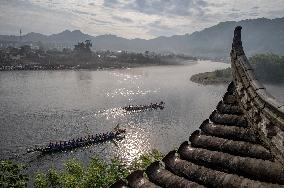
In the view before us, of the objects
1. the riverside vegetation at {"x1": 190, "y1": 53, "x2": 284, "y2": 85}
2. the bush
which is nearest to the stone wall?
the bush

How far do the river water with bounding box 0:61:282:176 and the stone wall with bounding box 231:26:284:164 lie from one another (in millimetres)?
48252

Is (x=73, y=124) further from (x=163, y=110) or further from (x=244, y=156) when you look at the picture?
(x=244, y=156)

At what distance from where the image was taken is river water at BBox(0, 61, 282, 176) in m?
60.2

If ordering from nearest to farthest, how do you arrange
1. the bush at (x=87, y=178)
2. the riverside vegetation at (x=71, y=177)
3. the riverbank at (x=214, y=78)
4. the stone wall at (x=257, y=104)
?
the stone wall at (x=257, y=104)
the riverside vegetation at (x=71, y=177)
the bush at (x=87, y=178)
the riverbank at (x=214, y=78)

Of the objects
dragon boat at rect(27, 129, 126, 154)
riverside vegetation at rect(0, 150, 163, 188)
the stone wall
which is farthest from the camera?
dragon boat at rect(27, 129, 126, 154)

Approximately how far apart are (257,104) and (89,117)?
265ft

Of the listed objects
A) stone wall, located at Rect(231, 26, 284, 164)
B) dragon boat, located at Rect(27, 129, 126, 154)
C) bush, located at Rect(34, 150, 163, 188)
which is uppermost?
stone wall, located at Rect(231, 26, 284, 164)

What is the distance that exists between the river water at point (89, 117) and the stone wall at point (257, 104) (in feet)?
158

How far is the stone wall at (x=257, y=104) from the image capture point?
529 cm

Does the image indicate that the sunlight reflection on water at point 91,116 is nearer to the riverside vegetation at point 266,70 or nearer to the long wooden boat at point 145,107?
the long wooden boat at point 145,107

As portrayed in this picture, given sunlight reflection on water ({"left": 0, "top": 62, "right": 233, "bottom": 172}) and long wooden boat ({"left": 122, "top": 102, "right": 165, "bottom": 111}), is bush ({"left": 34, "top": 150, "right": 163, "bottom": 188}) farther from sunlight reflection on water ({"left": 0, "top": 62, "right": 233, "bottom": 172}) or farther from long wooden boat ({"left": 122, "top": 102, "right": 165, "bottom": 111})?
long wooden boat ({"left": 122, "top": 102, "right": 165, "bottom": 111})

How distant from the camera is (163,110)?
97562 mm

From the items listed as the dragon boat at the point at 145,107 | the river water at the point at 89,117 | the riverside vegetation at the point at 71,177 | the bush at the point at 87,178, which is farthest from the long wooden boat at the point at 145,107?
the bush at the point at 87,178

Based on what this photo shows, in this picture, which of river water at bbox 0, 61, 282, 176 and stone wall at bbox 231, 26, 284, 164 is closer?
stone wall at bbox 231, 26, 284, 164
